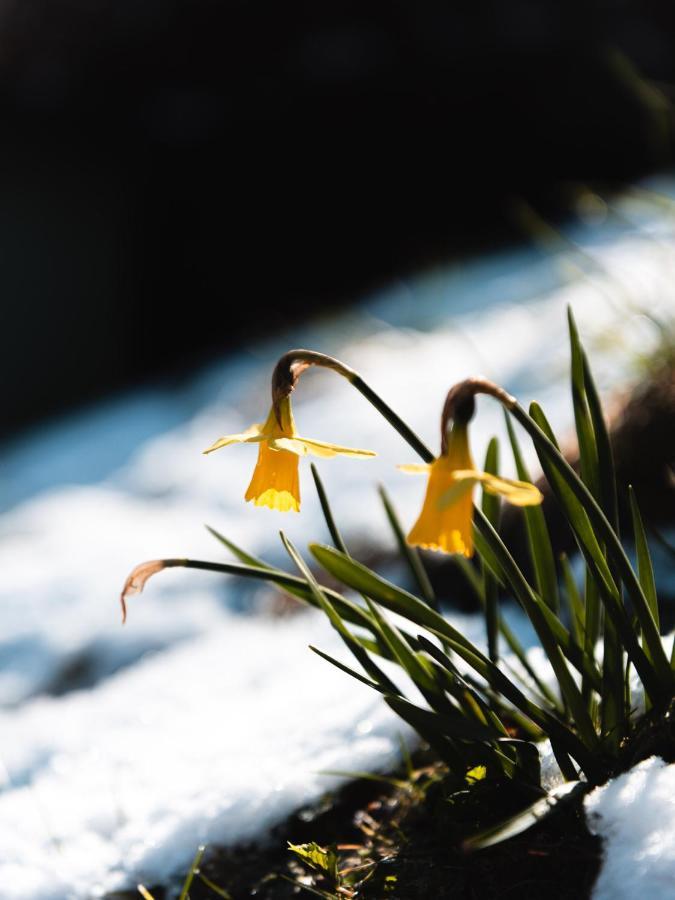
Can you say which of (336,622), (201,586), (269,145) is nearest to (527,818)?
(336,622)

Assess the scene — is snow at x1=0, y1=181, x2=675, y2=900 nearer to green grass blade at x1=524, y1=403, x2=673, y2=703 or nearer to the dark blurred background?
green grass blade at x1=524, y1=403, x2=673, y2=703

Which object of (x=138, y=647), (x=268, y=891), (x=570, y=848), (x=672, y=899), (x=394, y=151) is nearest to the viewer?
(x=672, y=899)

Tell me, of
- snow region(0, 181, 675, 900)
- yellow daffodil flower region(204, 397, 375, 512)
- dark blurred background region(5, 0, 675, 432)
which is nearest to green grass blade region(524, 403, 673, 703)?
yellow daffodil flower region(204, 397, 375, 512)

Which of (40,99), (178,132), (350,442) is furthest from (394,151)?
(350,442)

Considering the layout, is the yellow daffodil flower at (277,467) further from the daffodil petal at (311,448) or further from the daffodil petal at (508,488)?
the daffodil petal at (508,488)

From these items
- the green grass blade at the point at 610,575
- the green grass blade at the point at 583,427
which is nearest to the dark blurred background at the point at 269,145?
the green grass blade at the point at 583,427

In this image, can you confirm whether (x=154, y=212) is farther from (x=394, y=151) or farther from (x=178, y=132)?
(x=394, y=151)

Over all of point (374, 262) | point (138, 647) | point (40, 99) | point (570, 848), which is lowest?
point (138, 647)
